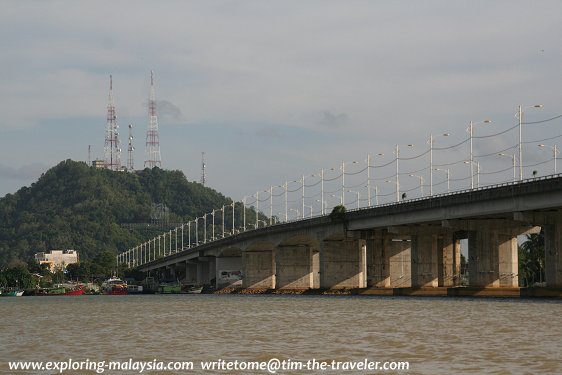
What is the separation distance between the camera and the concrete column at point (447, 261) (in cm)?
13512

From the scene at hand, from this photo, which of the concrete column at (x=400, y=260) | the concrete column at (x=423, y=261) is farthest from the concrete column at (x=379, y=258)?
the concrete column at (x=400, y=260)

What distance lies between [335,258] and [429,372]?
11234 cm

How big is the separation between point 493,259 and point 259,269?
7937 cm

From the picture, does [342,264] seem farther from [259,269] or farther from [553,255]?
[553,255]

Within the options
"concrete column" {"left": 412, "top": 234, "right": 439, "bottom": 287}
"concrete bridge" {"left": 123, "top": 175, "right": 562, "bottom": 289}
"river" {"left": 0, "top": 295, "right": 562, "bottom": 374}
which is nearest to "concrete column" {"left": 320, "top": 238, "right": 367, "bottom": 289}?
"concrete bridge" {"left": 123, "top": 175, "right": 562, "bottom": 289}

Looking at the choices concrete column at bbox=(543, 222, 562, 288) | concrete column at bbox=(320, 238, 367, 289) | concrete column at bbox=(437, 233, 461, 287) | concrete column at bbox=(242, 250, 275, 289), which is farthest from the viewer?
concrete column at bbox=(242, 250, 275, 289)

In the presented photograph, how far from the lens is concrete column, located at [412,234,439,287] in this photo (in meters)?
131

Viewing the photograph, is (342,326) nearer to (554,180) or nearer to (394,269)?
(554,180)

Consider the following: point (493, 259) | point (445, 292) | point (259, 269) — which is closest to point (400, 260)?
point (445, 292)

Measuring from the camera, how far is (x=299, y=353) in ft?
158

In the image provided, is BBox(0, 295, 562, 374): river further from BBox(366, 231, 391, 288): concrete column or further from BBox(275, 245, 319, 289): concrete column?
BBox(275, 245, 319, 289): concrete column

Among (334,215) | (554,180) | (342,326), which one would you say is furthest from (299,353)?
(334,215)

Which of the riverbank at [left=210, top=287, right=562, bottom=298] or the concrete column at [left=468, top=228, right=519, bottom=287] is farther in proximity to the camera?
the concrete column at [left=468, top=228, right=519, bottom=287]

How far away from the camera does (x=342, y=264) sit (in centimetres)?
15325
